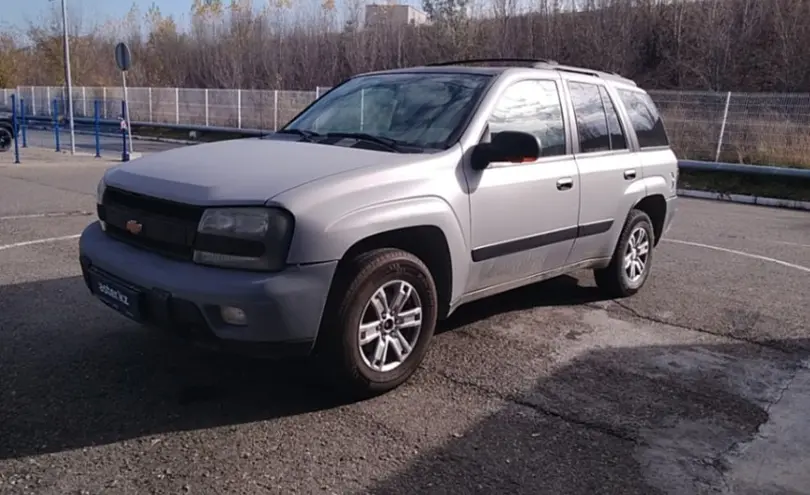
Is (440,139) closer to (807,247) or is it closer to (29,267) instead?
(29,267)

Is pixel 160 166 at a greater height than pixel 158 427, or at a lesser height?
greater

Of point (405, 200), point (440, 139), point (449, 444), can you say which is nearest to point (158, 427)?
point (449, 444)

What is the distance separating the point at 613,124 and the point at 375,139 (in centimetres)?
220

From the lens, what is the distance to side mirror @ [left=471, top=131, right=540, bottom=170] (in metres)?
4.08

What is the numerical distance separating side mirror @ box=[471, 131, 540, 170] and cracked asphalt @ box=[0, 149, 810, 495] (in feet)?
4.11

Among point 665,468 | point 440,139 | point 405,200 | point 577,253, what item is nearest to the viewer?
point 665,468

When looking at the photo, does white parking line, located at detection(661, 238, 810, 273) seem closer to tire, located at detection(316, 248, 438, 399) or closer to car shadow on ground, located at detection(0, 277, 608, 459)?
car shadow on ground, located at detection(0, 277, 608, 459)

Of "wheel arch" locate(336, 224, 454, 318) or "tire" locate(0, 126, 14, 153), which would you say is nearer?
"wheel arch" locate(336, 224, 454, 318)

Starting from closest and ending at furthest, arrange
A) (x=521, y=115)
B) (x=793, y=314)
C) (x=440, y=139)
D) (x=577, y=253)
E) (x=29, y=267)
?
(x=440, y=139) < (x=521, y=115) < (x=577, y=253) < (x=793, y=314) < (x=29, y=267)

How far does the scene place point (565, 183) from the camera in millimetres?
4836

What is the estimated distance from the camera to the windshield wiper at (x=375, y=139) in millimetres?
4218

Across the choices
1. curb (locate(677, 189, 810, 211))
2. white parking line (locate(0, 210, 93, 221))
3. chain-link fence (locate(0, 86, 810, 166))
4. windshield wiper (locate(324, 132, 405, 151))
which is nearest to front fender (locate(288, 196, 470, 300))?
windshield wiper (locate(324, 132, 405, 151))

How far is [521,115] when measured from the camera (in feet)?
15.3

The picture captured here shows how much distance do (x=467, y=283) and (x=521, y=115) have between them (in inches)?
47.9
